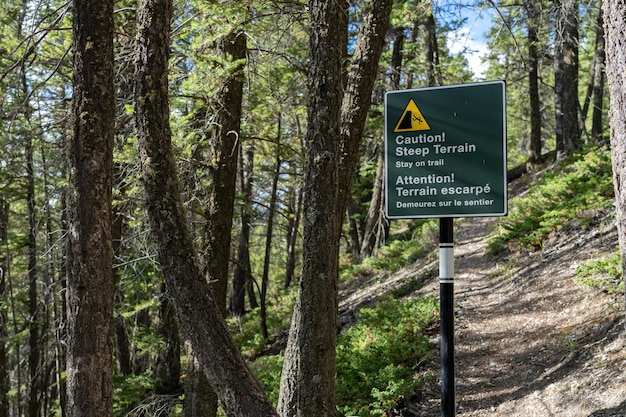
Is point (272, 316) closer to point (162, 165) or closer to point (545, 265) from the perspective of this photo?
point (545, 265)

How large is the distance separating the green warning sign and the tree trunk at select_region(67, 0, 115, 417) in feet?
9.27

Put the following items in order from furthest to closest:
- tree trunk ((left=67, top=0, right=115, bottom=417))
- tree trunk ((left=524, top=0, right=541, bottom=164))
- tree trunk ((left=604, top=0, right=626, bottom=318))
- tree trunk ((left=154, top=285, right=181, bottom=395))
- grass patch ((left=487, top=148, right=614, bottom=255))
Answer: tree trunk ((left=524, top=0, right=541, bottom=164)) < tree trunk ((left=154, top=285, right=181, bottom=395)) < grass patch ((left=487, top=148, right=614, bottom=255)) < tree trunk ((left=67, top=0, right=115, bottom=417)) < tree trunk ((left=604, top=0, right=626, bottom=318))

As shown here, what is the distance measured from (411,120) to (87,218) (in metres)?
3.11

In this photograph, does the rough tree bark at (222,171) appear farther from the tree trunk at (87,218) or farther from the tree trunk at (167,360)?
the tree trunk at (167,360)

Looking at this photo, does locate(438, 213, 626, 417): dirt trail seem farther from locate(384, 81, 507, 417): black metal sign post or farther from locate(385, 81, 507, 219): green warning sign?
locate(385, 81, 507, 219): green warning sign

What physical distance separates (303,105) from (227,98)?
3.59m

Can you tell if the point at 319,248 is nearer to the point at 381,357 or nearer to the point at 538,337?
the point at 381,357

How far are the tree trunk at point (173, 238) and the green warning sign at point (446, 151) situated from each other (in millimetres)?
1949

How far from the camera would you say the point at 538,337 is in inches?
301

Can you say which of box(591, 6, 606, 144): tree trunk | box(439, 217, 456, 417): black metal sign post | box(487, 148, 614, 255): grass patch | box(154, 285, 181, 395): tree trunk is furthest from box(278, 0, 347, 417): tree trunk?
box(591, 6, 606, 144): tree trunk

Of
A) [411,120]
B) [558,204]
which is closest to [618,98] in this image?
[411,120]

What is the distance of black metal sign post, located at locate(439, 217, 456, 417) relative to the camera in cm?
366

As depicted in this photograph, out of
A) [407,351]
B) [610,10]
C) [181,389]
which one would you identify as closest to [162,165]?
[610,10]

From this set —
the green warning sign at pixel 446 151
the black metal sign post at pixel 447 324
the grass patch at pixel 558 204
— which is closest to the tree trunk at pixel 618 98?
the green warning sign at pixel 446 151
